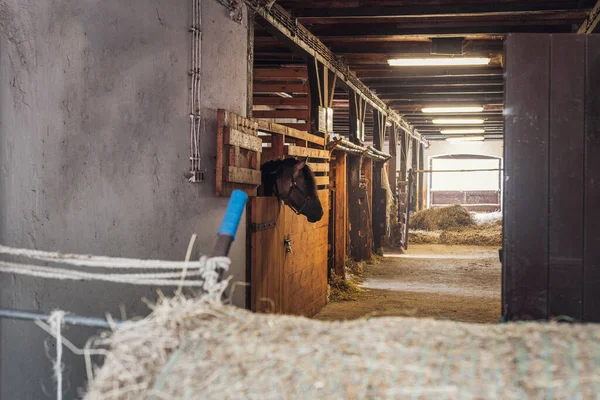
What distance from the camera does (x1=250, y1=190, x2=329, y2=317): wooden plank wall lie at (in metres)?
5.26

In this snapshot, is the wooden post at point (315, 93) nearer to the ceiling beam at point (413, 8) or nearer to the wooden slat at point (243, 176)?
the ceiling beam at point (413, 8)

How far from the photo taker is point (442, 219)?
16938 millimetres

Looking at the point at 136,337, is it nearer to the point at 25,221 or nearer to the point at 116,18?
the point at 25,221

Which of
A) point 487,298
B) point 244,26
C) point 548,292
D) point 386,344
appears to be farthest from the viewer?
point 487,298

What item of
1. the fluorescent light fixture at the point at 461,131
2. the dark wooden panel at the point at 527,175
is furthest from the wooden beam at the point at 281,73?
the fluorescent light fixture at the point at 461,131

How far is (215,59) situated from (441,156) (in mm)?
23397

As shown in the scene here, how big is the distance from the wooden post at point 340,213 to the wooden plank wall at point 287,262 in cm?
112

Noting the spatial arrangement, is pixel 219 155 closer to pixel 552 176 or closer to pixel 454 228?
pixel 552 176

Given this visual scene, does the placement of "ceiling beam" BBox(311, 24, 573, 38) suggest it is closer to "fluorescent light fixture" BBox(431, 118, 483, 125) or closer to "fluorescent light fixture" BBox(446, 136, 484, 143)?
"fluorescent light fixture" BBox(431, 118, 483, 125)

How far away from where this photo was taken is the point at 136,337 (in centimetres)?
155

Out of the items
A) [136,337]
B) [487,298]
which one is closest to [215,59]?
[136,337]

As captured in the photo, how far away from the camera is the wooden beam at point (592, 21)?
6.22 metres

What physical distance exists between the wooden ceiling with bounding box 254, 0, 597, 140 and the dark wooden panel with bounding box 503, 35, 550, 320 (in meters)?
0.37

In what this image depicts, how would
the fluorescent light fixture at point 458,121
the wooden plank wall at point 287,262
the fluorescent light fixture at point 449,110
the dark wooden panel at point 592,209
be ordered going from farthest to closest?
the fluorescent light fixture at point 458,121, the fluorescent light fixture at point 449,110, the wooden plank wall at point 287,262, the dark wooden panel at point 592,209
